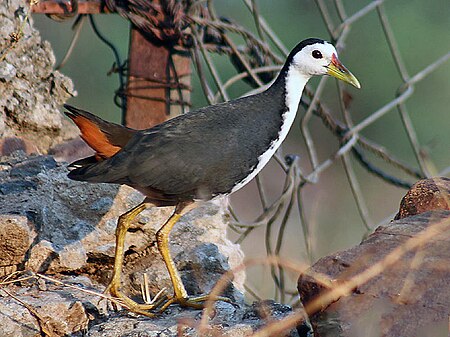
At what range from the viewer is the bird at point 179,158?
322 centimetres

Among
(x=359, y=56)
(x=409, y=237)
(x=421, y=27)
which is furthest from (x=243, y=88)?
(x=409, y=237)

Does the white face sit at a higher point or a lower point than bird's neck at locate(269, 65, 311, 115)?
higher

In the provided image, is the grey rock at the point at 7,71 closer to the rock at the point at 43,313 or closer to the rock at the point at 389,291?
the rock at the point at 43,313

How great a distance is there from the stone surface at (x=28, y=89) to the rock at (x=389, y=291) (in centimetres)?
164

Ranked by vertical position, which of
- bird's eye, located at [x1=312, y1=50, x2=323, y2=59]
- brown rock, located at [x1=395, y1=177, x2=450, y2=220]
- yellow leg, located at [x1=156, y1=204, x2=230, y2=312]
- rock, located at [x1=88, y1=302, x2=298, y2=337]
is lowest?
rock, located at [x1=88, y1=302, x2=298, y2=337]

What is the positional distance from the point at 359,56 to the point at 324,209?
13.3ft

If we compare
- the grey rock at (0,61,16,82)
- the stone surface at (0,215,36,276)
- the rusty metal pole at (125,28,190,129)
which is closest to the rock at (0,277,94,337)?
the stone surface at (0,215,36,276)

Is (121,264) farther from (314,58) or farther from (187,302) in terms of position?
(314,58)

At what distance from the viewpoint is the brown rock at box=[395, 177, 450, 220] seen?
2828 millimetres

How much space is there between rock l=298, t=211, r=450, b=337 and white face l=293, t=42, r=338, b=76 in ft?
3.99

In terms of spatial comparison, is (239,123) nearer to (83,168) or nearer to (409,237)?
(83,168)

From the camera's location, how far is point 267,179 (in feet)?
34.0

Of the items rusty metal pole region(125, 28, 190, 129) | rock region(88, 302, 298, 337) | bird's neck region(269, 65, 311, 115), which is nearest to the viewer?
rock region(88, 302, 298, 337)

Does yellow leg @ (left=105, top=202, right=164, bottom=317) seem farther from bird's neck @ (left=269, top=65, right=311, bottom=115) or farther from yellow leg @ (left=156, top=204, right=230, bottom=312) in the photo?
bird's neck @ (left=269, top=65, right=311, bottom=115)
